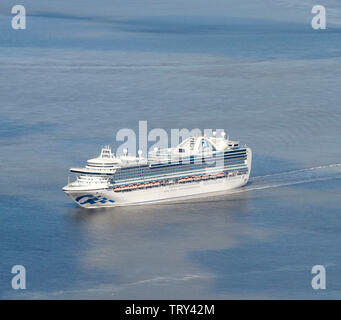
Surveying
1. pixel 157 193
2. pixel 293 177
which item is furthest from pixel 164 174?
pixel 293 177

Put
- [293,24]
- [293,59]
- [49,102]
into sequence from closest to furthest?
[49,102] → [293,59] → [293,24]

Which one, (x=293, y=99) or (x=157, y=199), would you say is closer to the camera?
(x=157, y=199)

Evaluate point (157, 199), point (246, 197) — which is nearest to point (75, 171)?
point (157, 199)

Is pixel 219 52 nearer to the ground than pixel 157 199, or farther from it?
farther from it

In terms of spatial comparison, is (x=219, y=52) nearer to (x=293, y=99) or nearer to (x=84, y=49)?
(x=84, y=49)

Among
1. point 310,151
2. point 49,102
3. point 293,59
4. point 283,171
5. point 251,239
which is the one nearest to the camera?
point 251,239

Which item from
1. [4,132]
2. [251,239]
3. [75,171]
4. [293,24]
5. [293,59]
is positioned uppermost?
[293,24]

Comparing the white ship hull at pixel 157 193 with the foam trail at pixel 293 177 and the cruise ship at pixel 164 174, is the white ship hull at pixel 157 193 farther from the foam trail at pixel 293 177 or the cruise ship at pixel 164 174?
the foam trail at pixel 293 177
